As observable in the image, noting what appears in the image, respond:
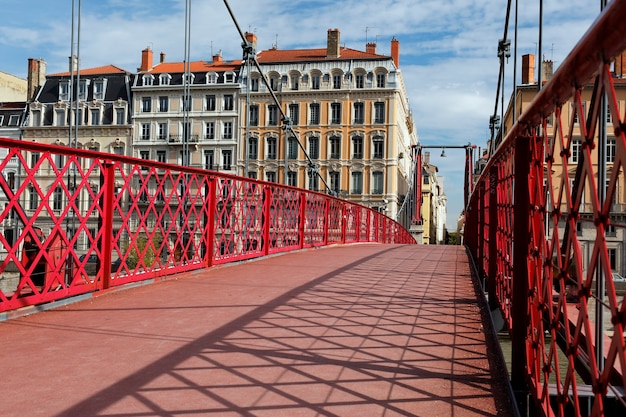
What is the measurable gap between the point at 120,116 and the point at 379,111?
1927 cm

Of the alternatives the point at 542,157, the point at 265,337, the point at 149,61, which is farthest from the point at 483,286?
the point at 149,61

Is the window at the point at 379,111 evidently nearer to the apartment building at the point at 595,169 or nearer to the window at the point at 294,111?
the window at the point at 294,111

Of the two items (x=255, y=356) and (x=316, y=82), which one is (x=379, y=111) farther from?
(x=255, y=356)

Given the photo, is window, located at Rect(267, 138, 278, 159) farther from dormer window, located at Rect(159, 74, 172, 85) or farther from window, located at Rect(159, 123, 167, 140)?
dormer window, located at Rect(159, 74, 172, 85)

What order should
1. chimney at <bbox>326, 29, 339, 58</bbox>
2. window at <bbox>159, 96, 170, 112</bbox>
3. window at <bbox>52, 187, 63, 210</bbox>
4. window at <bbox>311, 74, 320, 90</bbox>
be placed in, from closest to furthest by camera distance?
1. window at <bbox>52, 187, 63, 210</bbox>
2. window at <bbox>311, 74, 320, 90</bbox>
3. chimney at <bbox>326, 29, 339, 58</bbox>
4. window at <bbox>159, 96, 170, 112</bbox>

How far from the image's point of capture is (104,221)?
4984 millimetres

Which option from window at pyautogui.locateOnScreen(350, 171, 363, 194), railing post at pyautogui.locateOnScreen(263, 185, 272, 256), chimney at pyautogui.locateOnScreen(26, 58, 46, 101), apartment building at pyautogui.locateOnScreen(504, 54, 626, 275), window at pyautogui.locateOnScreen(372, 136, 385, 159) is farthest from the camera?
chimney at pyautogui.locateOnScreen(26, 58, 46, 101)

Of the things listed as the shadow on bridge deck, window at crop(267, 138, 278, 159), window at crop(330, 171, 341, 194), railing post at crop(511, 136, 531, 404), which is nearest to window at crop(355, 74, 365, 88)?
window at crop(330, 171, 341, 194)

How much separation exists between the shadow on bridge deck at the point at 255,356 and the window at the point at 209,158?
42963 mm

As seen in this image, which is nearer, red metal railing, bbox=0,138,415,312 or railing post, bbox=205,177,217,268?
red metal railing, bbox=0,138,415,312

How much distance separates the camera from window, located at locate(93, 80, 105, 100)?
163ft

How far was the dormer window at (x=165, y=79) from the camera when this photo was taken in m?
48.2

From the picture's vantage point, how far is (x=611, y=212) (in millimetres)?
1296

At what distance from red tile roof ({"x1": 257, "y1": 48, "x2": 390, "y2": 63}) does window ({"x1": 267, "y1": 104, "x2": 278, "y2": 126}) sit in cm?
396
